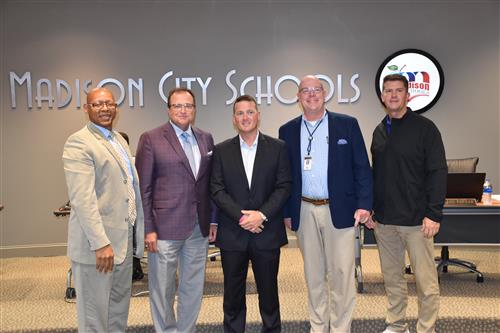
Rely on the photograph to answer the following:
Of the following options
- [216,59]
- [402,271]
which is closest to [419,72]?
[216,59]

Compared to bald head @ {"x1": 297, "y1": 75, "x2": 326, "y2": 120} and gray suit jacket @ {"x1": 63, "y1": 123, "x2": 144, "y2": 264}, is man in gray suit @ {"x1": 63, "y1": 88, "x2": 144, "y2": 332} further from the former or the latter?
bald head @ {"x1": 297, "y1": 75, "x2": 326, "y2": 120}

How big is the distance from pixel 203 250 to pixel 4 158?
401 centimetres

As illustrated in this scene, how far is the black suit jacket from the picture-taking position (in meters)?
3.13

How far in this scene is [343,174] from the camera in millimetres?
3137

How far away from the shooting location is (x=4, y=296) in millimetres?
4500

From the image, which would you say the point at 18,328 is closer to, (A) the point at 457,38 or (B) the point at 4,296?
(B) the point at 4,296

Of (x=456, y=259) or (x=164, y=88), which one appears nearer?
(x=456, y=259)

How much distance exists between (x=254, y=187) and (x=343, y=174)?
0.56 metres

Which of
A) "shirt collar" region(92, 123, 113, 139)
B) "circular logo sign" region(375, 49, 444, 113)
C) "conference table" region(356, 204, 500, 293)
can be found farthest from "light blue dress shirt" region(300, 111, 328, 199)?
"circular logo sign" region(375, 49, 444, 113)

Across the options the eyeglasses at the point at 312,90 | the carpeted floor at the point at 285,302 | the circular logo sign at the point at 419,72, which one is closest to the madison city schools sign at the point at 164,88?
the circular logo sign at the point at 419,72

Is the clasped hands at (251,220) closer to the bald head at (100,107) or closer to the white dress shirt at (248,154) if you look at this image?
the white dress shirt at (248,154)

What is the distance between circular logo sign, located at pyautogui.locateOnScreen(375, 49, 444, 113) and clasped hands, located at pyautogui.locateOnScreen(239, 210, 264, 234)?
12.3 ft

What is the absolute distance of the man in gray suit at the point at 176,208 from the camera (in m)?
3.10

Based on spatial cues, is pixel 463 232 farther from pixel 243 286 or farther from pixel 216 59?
pixel 216 59
